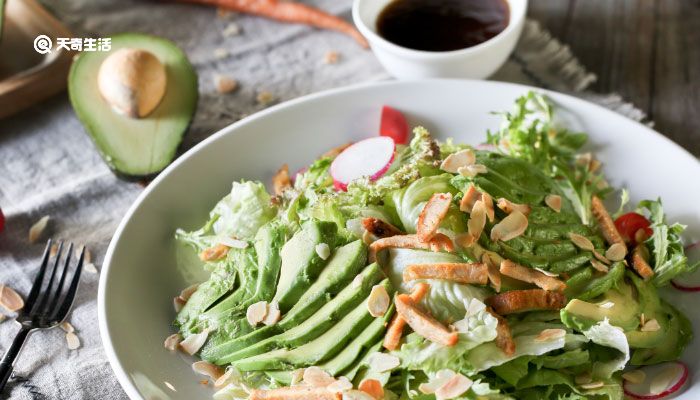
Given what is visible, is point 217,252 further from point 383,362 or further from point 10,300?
point 10,300

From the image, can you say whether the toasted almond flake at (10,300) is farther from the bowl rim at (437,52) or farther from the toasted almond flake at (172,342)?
the bowl rim at (437,52)

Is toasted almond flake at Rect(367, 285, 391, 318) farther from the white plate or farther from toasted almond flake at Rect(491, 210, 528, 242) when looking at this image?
the white plate

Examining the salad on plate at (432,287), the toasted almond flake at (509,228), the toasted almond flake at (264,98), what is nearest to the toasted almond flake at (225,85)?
→ the toasted almond flake at (264,98)

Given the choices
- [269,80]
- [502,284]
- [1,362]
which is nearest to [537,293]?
[502,284]

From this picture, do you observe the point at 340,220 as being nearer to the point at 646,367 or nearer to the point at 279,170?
the point at 279,170

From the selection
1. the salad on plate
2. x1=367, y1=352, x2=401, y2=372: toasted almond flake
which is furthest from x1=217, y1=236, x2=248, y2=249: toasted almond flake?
x1=367, y1=352, x2=401, y2=372: toasted almond flake
